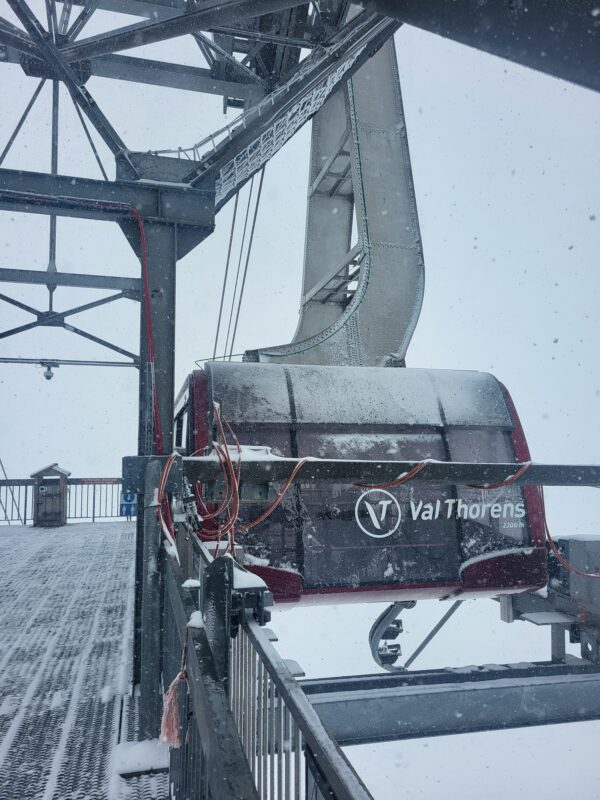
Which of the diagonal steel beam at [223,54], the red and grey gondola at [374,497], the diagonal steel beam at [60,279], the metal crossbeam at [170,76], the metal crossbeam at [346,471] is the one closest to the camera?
the metal crossbeam at [346,471]

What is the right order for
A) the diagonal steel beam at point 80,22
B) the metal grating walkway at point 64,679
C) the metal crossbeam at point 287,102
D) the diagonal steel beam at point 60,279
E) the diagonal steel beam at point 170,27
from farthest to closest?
the diagonal steel beam at point 60,279
the metal crossbeam at point 287,102
the diagonal steel beam at point 80,22
the diagonal steel beam at point 170,27
the metal grating walkway at point 64,679

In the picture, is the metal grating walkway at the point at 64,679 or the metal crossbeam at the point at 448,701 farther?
the metal crossbeam at the point at 448,701

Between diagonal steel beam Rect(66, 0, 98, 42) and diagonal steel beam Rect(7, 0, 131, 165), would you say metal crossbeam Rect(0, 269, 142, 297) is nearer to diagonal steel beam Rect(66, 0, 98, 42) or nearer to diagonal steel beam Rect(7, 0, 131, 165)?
diagonal steel beam Rect(7, 0, 131, 165)

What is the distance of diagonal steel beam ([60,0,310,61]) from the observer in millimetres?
5055

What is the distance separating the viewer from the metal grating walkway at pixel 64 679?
147 inches

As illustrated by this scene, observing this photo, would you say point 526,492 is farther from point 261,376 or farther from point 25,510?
point 25,510

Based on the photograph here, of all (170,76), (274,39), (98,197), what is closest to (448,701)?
(98,197)

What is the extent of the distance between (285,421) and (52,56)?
17.8ft

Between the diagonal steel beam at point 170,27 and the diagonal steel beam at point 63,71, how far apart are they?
0.47ft

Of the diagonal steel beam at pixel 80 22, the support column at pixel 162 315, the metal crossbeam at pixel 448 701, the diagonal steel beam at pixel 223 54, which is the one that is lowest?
the metal crossbeam at pixel 448 701

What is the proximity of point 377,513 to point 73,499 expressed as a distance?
17141mm

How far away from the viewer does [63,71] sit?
6961mm

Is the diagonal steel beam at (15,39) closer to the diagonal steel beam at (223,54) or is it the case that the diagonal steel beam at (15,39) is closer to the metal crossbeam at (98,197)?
the metal crossbeam at (98,197)

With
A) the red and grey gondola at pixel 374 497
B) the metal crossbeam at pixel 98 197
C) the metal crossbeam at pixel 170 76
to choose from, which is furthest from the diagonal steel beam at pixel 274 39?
the red and grey gondola at pixel 374 497
